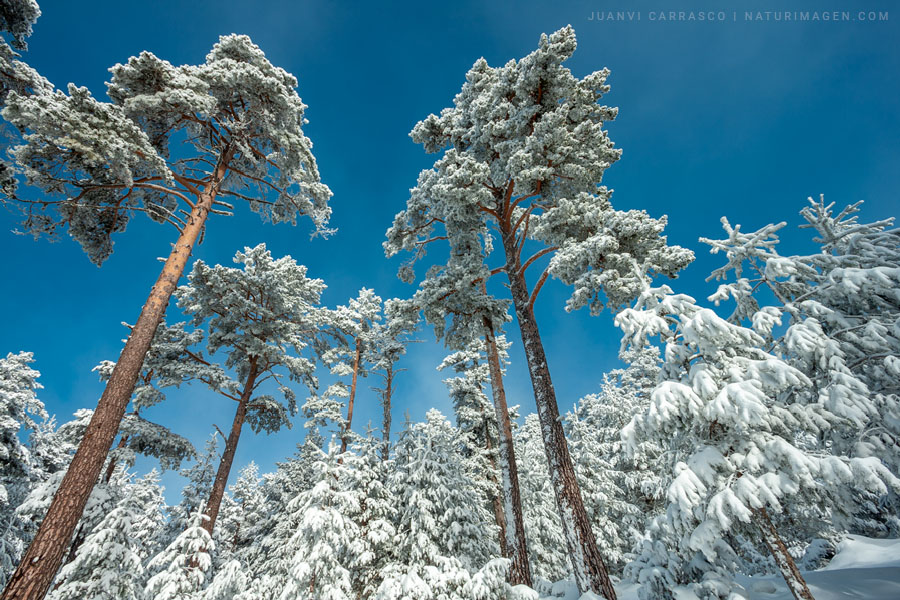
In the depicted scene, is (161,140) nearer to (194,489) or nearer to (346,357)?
(346,357)

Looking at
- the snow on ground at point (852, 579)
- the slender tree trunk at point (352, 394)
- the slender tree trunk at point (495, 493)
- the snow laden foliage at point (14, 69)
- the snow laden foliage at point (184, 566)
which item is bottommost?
the snow on ground at point (852, 579)

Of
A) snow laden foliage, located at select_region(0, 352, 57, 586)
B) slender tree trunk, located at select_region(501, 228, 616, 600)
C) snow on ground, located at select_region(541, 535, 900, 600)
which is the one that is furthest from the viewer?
snow laden foliage, located at select_region(0, 352, 57, 586)

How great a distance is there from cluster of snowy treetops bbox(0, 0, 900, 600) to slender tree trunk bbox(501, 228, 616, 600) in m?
0.06

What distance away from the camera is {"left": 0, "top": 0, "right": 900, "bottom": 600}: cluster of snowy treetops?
5004 mm

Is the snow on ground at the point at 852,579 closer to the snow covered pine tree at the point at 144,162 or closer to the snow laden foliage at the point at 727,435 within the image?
the snow laden foliage at the point at 727,435

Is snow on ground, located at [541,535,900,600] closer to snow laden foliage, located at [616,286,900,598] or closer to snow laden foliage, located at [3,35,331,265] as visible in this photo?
snow laden foliage, located at [616,286,900,598]

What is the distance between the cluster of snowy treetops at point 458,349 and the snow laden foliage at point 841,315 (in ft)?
0.14

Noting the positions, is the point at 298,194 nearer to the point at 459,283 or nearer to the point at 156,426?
the point at 459,283

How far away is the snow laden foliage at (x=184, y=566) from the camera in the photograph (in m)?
9.82

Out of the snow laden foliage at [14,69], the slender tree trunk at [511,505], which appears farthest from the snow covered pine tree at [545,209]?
the snow laden foliage at [14,69]

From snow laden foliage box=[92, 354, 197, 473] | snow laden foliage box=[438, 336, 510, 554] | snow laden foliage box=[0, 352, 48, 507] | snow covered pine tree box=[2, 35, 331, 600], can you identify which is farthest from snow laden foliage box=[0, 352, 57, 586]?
snow laden foliage box=[438, 336, 510, 554]

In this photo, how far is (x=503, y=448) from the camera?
32.7ft

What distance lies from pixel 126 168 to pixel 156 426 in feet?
32.4

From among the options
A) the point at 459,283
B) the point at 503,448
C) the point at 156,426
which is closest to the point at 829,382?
the point at 503,448
